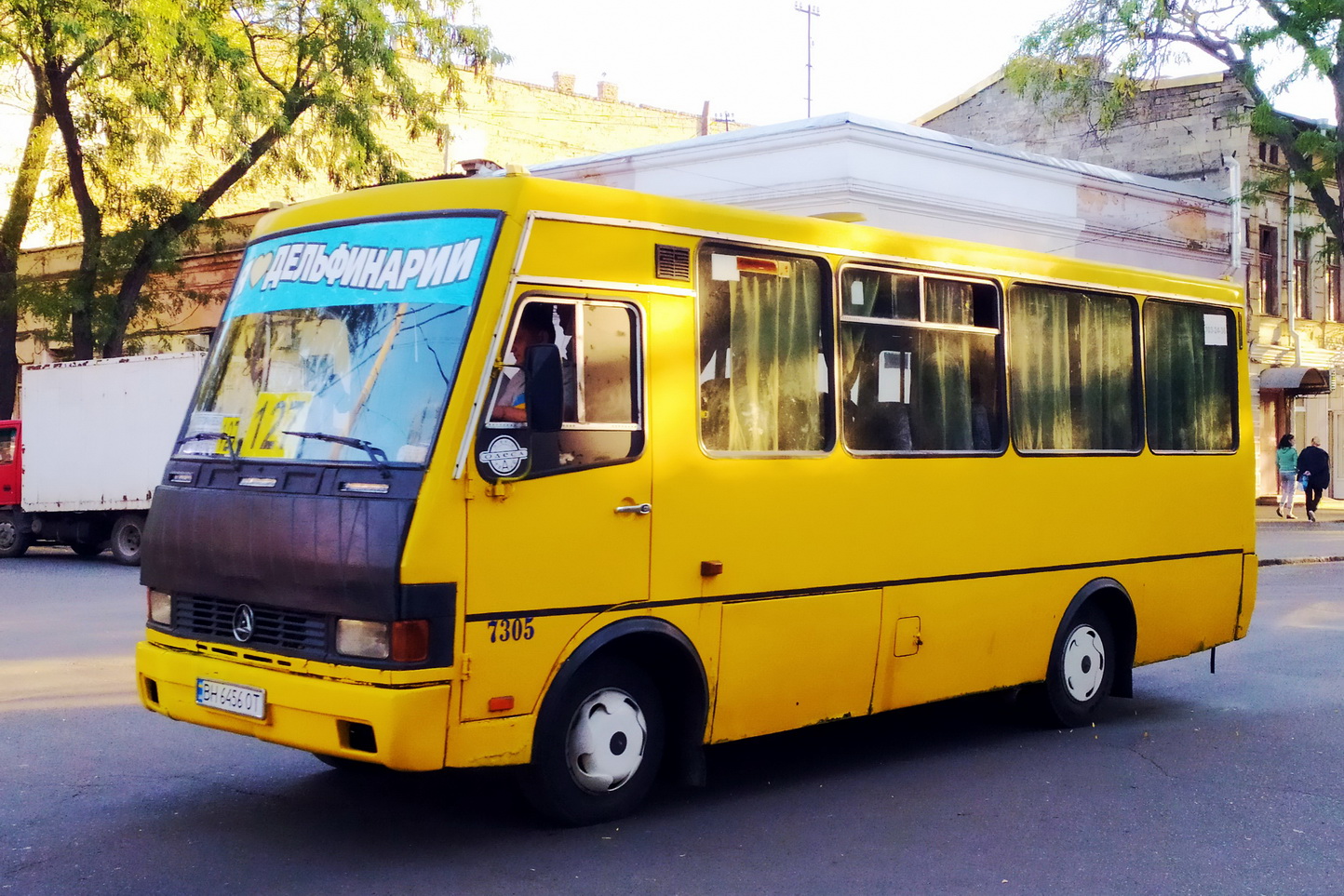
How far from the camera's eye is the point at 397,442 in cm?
576

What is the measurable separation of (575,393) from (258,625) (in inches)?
61.7

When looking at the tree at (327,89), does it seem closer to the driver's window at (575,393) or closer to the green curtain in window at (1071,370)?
the green curtain in window at (1071,370)

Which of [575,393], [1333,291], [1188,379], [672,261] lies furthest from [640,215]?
[1333,291]

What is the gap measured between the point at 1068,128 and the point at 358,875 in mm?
34632

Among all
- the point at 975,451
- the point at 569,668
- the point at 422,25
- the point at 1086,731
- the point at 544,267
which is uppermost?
the point at 422,25

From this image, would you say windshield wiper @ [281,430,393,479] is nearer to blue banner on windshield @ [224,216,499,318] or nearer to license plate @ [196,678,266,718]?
blue banner on windshield @ [224,216,499,318]

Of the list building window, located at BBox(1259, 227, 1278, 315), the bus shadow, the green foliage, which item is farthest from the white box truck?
building window, located at BBox(1259, 227, 1278, 315)

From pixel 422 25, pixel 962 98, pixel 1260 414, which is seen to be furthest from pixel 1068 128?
pixel 422 25

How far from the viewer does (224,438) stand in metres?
6.39

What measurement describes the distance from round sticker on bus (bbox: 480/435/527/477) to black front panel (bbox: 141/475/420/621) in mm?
332

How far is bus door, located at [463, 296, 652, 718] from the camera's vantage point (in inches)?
227

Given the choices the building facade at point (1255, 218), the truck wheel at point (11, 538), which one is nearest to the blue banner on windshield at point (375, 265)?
the truck wheel at point (11, 538)

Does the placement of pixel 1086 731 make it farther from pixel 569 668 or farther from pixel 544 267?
pixel 544 267

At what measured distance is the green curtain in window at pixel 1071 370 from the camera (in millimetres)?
8531
